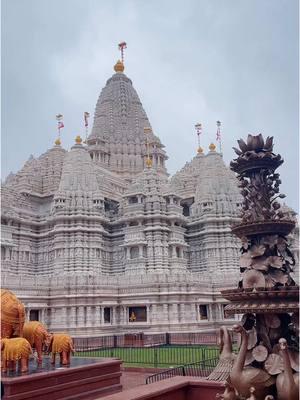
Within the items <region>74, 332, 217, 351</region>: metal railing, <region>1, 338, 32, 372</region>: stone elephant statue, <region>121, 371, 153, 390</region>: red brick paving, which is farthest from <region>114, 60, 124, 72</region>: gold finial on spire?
<region>1, 338, 32, 372</region>: stone elephant statue

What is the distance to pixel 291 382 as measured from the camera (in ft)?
19.5

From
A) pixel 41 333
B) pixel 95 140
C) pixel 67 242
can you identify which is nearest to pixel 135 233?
pixel 67 242

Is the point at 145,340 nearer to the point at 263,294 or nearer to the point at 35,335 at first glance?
the point at 35,335

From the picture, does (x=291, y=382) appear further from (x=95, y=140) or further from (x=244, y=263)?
(x=95, y=140)

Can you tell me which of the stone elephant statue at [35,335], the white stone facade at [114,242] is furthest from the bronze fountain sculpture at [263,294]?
the white stone facade at [114,242]

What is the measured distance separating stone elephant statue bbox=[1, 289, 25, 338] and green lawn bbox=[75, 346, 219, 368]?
647 centimetres

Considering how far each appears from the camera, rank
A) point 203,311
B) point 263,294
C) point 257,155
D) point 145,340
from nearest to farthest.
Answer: point 263,294, point 257,155, point 145,340, point 203,311

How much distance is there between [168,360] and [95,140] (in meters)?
35.5

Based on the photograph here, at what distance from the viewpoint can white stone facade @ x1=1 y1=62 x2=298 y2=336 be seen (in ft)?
99.3

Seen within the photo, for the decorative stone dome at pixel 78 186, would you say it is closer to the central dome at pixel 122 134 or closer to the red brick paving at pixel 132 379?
the central dome at pixel 122 134

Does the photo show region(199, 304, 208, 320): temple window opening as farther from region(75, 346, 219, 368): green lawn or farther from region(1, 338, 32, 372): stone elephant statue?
region(1, 338, 32, 372): stone elephant statue

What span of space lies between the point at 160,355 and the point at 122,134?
35.3 metres

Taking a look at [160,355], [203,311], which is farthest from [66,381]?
[203,311]

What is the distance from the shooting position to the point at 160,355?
20.7m
